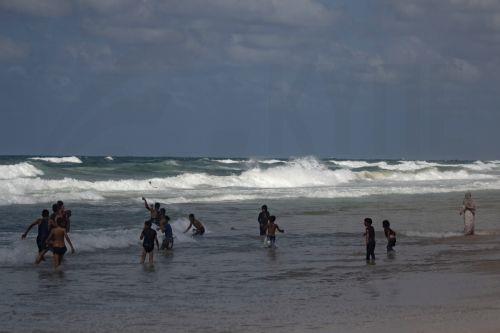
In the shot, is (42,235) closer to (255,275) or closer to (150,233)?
(150,233)

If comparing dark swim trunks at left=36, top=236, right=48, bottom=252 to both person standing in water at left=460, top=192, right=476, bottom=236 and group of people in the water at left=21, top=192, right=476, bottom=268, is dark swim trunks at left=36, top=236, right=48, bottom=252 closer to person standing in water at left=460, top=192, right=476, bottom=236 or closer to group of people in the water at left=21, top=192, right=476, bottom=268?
group of people in the water at left=21, top=192, right=476, bottom=268

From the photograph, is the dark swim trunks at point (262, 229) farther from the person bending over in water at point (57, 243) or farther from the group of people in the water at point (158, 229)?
the person bending over in water at point (57, 243)

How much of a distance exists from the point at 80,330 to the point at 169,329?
110 cm

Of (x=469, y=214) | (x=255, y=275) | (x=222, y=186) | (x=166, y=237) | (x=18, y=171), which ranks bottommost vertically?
(x=255, y=275)

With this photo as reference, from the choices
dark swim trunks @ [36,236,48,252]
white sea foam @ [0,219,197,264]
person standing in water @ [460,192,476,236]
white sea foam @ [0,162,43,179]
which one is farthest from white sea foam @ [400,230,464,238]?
white sea foam @ [0,162,43,179]

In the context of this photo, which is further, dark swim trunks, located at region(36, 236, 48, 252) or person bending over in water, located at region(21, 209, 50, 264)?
dark swim trunks, located at region(36, 236, 48, 252)

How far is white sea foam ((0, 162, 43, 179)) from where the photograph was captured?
54969mm

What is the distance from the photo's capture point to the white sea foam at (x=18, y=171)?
2164 inches

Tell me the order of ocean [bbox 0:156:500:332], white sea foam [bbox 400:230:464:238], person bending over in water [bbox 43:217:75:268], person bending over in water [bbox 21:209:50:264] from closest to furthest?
1. ocean [bbox 0:156:500:332]
2. person bending over in water [bbox 43:217:75:268]
3. person bending over in water [bbox 21:209:50:264]
4. white sea foam [bbox 400:230:464:238]

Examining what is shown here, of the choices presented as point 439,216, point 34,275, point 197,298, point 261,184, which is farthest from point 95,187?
point 197,298

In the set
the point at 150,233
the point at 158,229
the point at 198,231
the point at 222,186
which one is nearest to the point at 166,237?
the point at 158,229

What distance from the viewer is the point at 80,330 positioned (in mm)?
10062

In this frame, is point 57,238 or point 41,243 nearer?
point 57,238

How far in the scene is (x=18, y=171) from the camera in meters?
55.3
